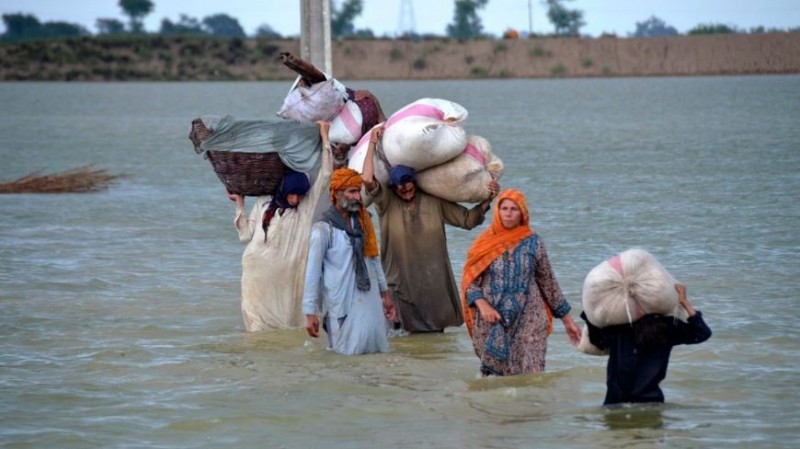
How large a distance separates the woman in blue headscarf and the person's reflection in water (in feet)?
8.07

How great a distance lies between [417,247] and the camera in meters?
8.70

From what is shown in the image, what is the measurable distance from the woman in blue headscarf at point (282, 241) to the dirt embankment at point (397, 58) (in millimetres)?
85193

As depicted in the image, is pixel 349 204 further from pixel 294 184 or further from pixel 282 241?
pixel 282 241

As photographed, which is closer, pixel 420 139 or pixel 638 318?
pixel 638 318

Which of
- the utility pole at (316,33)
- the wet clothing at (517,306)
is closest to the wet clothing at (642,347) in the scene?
the wet clothing at (517,306)

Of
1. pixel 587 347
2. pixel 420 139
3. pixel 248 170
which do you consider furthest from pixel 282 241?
pixel 587 347

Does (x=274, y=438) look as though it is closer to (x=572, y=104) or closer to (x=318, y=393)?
(x=318, y=393)

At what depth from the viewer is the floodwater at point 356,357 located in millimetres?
7371

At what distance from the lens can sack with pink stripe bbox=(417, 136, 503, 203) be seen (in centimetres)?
842

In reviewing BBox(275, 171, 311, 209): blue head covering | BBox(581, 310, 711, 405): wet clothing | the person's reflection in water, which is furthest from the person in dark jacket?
BBox(275, 171, 311, 209): blue head covering

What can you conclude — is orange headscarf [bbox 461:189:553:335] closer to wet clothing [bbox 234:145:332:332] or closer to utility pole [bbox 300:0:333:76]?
wet clothing [bbox 234:145:332:332]

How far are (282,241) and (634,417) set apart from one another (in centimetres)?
275

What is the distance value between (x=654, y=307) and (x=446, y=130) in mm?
2445

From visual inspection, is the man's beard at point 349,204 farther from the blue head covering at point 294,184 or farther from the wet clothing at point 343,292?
the blue head covering at point 294,184
